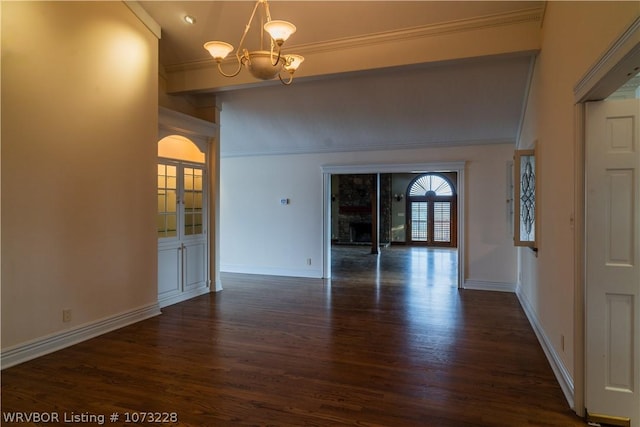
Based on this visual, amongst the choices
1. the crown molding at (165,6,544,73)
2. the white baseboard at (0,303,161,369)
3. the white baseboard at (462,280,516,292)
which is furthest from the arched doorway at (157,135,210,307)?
the white baseboard at (462,280,516,292)

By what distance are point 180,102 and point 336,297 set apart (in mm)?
3767

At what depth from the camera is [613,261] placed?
7.24 feet

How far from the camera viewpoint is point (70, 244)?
3422mm

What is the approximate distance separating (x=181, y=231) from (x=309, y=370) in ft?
10.6

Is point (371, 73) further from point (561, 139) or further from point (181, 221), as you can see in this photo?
point (181, 221)

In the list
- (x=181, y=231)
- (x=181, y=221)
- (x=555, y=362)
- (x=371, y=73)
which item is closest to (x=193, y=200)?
(x=181, y=221)

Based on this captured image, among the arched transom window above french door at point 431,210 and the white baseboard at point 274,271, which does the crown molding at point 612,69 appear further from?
the arched transom window above french door at point 431,210

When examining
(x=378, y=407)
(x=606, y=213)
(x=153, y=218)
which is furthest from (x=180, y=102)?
(x=606, y=213)

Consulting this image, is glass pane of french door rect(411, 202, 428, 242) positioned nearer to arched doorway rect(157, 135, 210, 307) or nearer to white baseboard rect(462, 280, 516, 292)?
white baseboard rect(462, 280, 516, 292)

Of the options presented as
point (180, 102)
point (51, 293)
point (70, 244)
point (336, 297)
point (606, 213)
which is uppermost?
point (180, 102)

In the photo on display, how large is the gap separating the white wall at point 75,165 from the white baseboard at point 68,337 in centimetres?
4

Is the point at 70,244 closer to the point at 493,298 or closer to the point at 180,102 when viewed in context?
the point at 180,102

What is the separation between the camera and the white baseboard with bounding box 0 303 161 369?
2.99 m

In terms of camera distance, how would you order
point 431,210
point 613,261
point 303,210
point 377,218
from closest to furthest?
point 613,261 < point 303,210 < point 377,218 < point 431,210
